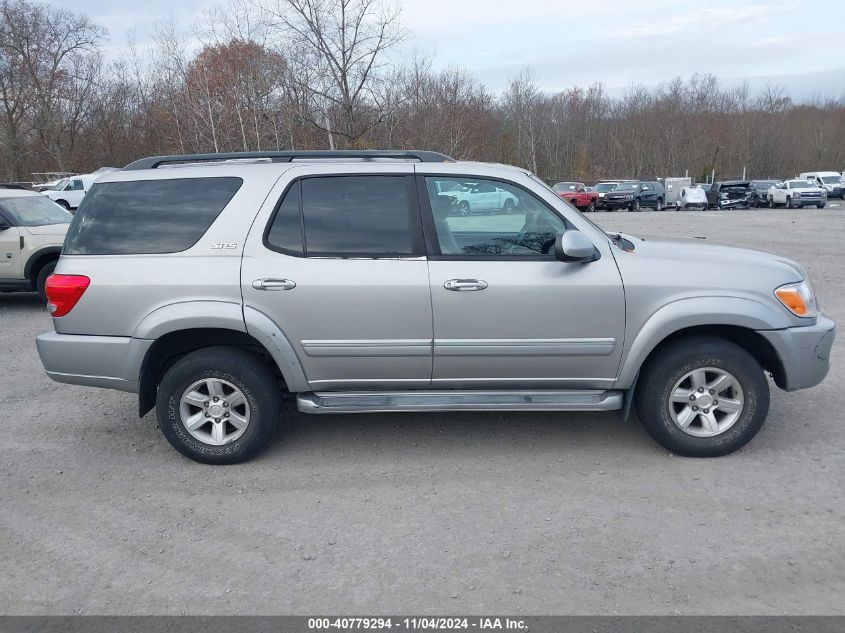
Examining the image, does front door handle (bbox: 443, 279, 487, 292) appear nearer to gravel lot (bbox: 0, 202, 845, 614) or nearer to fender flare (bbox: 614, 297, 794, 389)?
fender flare (bbox: 614, 297, 794, 389)

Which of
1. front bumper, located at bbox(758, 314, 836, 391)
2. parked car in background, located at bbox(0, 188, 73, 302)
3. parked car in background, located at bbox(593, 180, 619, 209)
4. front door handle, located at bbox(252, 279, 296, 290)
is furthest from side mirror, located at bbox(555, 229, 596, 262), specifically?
parked car in background, located at bbox(593, 180, 619, 209)

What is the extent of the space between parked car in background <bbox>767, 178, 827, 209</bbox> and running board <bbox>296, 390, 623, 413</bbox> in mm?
38917

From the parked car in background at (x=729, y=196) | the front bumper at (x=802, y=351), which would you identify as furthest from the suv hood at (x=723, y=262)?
the parked car in background at (x=729, y=196)

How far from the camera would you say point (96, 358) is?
4406mm

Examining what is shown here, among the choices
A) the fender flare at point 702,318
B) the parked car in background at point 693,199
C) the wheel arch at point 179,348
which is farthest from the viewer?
the parked car in background at point 693,199

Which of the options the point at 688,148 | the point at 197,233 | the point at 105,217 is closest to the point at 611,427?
the point at 197,233

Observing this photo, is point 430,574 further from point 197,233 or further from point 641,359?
point 197,233

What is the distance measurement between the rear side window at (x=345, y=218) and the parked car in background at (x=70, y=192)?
26744 mm

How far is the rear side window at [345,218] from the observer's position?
14.3ft

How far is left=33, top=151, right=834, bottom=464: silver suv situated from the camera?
4.24 meters

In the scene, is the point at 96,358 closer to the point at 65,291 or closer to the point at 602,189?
the point at 65,291

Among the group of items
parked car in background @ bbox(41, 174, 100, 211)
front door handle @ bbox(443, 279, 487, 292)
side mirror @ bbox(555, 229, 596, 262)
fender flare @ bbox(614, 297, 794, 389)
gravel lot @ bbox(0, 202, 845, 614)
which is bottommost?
gravel lot @ bbox(0, 202, 845, 614)

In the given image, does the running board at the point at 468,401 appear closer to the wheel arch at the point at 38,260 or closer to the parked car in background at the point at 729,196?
the wheel arch at the point at 38,260
